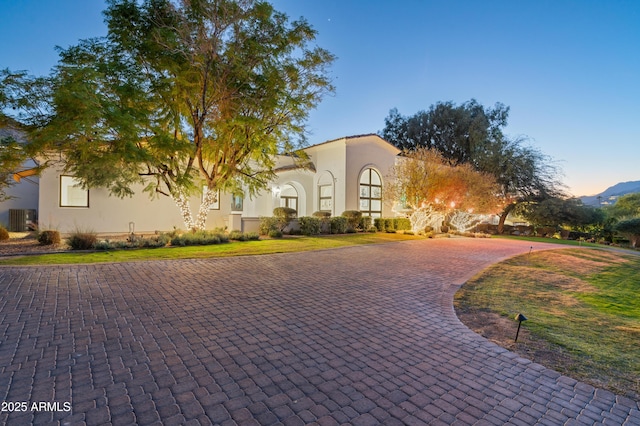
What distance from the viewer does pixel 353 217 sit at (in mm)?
20578

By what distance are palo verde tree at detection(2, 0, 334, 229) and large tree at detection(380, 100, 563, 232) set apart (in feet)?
52.7

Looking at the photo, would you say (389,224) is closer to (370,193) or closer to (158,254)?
(370,193)

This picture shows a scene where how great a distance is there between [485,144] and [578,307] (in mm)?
28500

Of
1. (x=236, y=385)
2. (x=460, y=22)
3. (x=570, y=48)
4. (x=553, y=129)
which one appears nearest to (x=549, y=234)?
(x=553, y=129)

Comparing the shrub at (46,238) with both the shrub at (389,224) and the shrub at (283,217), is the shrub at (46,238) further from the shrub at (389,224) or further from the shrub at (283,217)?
the shrub at (389,224)

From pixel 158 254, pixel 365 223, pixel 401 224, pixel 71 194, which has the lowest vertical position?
pixel 158 254

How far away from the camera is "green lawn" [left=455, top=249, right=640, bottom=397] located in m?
3.68

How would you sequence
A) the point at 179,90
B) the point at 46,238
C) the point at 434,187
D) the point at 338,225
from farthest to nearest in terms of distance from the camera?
the point at 338,225 → the point at 434,187 → the point at 179,90 → the point at 46,238

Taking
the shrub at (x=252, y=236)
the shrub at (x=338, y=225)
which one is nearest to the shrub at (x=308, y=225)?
the shrub at (x=338, y=225)

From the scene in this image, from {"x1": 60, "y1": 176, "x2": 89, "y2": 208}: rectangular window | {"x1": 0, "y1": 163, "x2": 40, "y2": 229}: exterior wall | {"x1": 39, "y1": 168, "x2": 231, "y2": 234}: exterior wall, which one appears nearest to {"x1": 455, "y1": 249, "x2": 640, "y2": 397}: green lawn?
{"x1": 39, "y1": 168, "x2": 231, "y2": 234}: exterior wall

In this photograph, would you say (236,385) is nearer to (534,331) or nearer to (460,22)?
(534,331)

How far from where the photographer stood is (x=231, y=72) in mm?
12547

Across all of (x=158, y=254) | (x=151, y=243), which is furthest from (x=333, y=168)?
(x=158, y=254)

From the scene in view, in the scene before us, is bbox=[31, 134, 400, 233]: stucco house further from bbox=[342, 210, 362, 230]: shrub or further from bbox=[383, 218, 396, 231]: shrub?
bbox=[383, 218, 396, 231]: shrub
